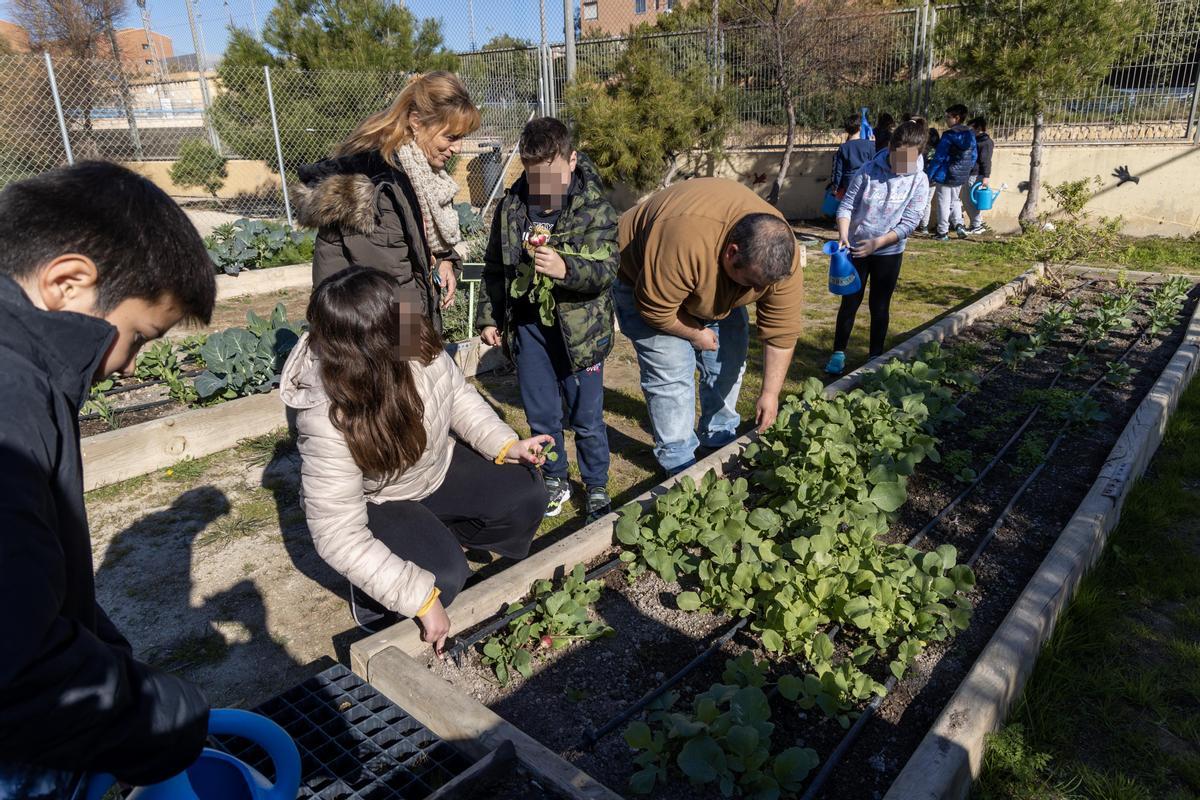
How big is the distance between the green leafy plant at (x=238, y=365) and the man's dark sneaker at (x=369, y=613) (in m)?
2.49

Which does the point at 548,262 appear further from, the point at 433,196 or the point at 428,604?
the point at 428,604

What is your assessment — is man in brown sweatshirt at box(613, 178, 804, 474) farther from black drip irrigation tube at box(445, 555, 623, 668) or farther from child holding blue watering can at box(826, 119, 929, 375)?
child holding blue watering can at box(826, 119, 929, 375)

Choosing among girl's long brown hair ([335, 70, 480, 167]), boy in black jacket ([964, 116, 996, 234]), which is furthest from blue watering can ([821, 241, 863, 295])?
boy in black jacket ([964, 116, 996, 234])

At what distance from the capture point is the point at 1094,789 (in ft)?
7.14

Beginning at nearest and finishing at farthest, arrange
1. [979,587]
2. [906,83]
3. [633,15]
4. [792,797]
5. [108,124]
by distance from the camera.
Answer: [792,797] → [979,587] → [906,83] → [108,124] → [633,15]

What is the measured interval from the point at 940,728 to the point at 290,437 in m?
3.84

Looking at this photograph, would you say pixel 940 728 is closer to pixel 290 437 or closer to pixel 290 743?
pixel 290 743

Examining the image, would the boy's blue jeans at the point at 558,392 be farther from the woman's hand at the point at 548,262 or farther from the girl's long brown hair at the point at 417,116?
the girl's long brown hair at the point at 417,116

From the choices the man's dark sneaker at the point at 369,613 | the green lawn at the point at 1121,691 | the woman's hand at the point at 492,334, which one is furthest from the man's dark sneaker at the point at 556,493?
the green lawn at the point at 1121,691

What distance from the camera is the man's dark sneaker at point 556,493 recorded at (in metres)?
3.79

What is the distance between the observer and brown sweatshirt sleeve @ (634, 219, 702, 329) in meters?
3.30

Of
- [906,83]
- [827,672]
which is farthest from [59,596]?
[906,83]

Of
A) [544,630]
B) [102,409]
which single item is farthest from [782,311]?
[102,409]

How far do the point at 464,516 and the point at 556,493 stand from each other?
0.87 metres
